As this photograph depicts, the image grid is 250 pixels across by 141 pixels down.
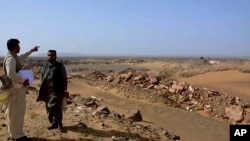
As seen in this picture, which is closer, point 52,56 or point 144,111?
point 52,56

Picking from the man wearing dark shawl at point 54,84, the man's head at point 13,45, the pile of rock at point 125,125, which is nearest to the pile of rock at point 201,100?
the pile of rock at point 125,125

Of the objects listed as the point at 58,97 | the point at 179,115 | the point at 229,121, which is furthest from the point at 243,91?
the point at 58,97

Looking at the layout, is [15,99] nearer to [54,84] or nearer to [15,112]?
[15,112]

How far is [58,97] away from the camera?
262 inches

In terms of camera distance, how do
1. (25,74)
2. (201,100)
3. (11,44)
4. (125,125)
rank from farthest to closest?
(201,100), (125,125), (25,74), (11,44)

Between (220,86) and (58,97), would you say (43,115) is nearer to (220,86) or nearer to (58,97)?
(58,97)

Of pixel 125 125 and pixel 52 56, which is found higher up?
pixel 52 56

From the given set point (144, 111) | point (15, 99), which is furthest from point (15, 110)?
point (144, 111)

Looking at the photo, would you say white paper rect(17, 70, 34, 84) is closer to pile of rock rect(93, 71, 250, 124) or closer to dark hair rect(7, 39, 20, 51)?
dark hair rect(7, 39, 20, 51)

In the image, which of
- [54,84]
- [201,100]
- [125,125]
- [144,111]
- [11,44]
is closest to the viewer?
[11,44]

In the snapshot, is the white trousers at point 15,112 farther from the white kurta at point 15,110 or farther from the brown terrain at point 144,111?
the brown terrain at point 144,111

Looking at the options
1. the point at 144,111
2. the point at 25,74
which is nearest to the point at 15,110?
the point at 25,74

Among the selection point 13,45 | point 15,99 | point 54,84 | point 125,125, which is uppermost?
point 13,45

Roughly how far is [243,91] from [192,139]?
1227cm
